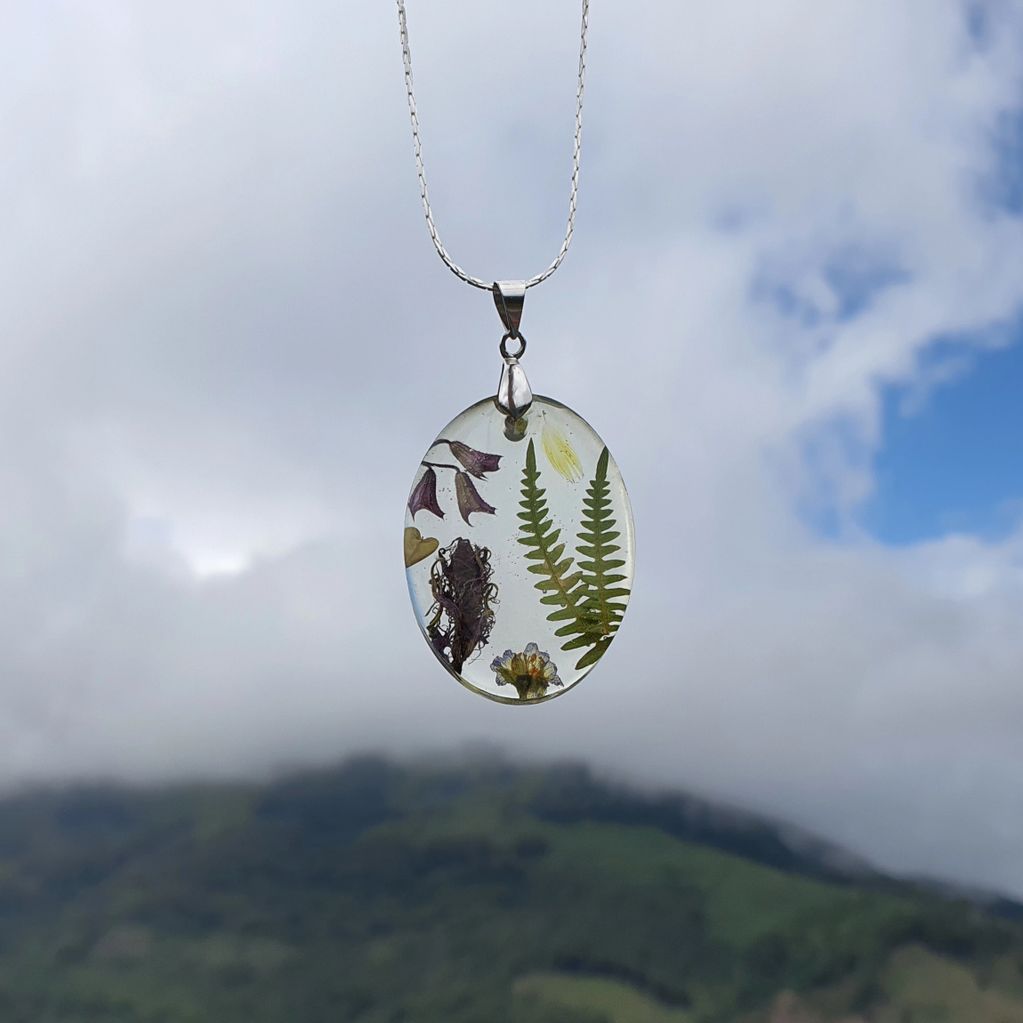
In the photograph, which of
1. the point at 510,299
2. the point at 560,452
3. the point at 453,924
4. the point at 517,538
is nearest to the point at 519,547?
the point at 517,538

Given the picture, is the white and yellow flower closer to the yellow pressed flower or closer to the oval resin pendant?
the oval resin pendant

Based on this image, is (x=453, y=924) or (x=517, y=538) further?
(x=453, y=924)

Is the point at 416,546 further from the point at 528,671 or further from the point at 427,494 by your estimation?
the point at 528,671

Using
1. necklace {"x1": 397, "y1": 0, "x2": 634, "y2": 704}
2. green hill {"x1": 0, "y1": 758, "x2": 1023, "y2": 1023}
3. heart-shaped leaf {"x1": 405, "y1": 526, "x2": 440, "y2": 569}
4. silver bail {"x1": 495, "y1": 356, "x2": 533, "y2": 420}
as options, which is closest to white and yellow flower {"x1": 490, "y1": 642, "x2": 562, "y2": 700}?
necklace {"x1": 397, "y1": 0, "x2": 634, "y2": 704}

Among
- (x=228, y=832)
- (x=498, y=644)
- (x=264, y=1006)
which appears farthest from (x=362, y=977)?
(x=498, y=644)

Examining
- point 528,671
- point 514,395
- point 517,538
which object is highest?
point 514,395

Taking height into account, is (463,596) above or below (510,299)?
below

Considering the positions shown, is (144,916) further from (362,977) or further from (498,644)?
(498,644)
